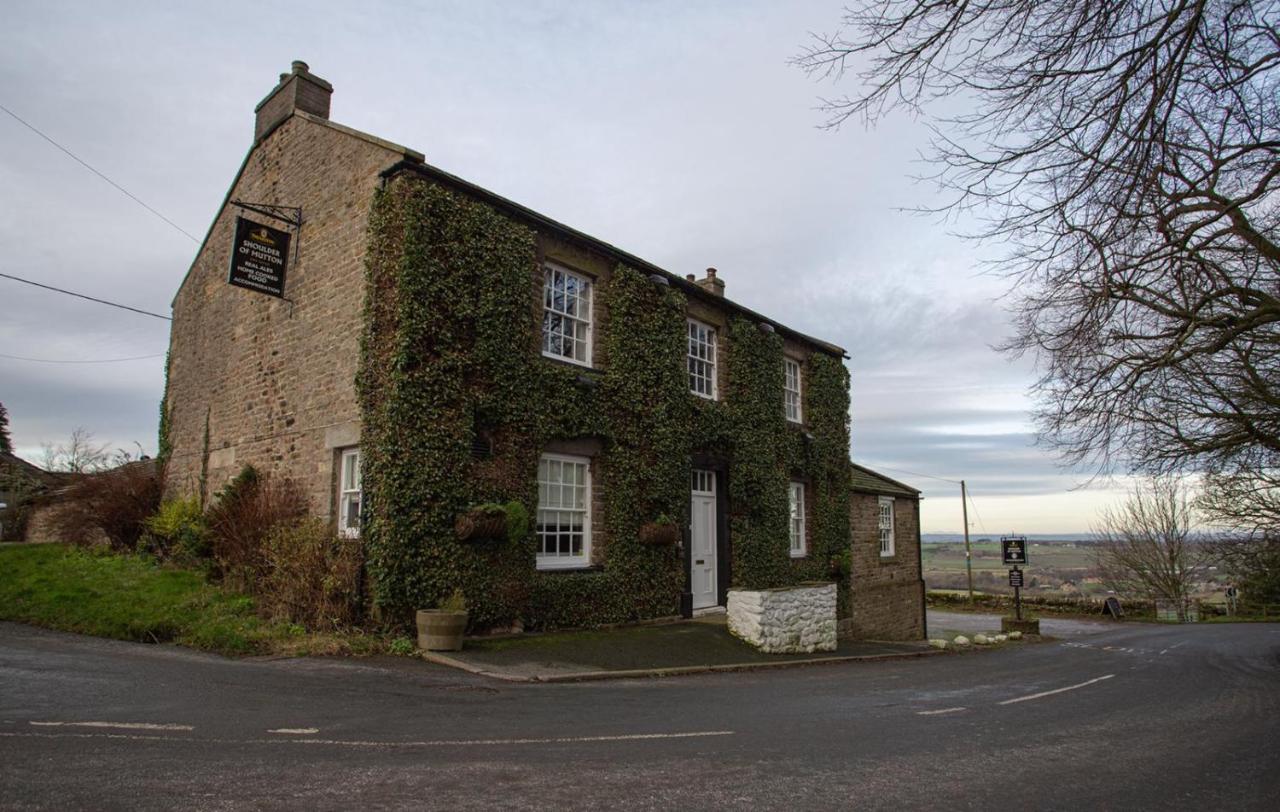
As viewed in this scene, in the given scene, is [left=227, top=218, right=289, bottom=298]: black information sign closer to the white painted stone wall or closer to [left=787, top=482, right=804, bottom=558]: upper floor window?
the white painted stone wall

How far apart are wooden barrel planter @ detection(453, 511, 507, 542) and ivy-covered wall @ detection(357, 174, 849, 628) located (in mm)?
183

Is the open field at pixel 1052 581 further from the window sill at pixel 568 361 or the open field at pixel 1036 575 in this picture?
the window sill at pixel 568 361

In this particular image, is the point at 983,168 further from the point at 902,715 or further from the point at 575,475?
the point at 575,475

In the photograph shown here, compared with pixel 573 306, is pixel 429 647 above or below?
below

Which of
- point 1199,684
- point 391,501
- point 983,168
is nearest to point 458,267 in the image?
point 391,501

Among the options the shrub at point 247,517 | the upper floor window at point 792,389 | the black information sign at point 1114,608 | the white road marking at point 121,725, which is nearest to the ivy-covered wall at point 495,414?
the shrub at point 247,517

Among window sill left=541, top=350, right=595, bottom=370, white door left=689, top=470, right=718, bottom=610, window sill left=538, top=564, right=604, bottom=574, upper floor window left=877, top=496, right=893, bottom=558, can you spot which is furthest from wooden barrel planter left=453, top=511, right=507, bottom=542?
upper floor window left=877, top=496, right=893, bottom=558

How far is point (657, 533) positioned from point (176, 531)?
9.76 m

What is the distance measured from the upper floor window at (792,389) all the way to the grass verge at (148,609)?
1240cm

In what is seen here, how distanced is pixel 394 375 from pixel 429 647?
380cm

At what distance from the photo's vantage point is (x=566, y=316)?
13.6 metres

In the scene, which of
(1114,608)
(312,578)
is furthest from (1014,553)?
(312,578)

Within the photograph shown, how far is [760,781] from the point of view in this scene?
495 centimetres

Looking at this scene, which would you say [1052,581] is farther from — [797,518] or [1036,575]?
[797,518]
